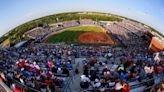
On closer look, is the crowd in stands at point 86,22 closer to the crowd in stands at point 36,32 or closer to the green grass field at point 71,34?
the green grass field at point 71,34

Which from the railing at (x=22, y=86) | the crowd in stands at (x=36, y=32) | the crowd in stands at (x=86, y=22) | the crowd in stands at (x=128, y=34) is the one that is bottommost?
the crowd in stands at (x=128, y=34)

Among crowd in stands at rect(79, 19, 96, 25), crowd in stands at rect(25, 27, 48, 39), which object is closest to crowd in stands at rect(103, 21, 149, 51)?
crowd in stands at rect(79, 19, 96, 25)

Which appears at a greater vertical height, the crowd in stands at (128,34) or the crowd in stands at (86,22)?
the crowd in stands at (86,22)

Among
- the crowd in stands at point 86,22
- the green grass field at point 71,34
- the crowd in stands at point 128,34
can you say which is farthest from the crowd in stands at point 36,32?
the crowd in stands at point 128,34

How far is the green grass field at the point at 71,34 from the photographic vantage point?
137 feet

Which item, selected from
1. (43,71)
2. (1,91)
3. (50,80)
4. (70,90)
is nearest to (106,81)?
(70,90)

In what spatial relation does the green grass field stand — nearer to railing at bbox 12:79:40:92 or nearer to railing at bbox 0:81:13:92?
railing at bbox 0:81:13:92

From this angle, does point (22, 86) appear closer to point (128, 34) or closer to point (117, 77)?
point (117, 77)

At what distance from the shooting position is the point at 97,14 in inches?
2298

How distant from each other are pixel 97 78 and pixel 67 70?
69.7 inches

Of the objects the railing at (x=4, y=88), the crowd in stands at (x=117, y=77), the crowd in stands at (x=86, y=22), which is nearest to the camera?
the crowd in stands at (x=117, y=77)

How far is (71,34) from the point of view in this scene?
45312 millimetres

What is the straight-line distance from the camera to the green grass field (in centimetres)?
4172

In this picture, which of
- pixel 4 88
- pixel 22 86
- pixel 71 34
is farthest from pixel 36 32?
pixel 22 86
